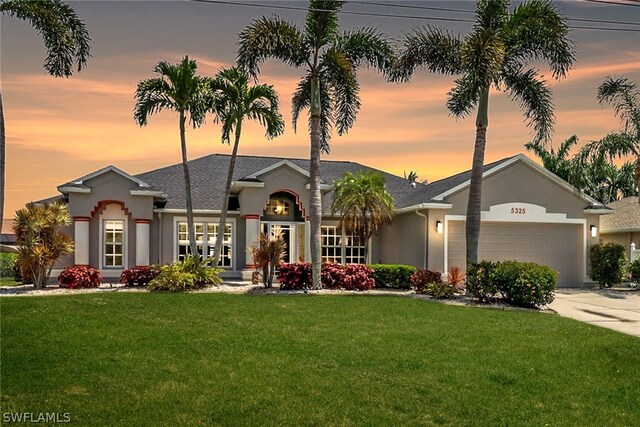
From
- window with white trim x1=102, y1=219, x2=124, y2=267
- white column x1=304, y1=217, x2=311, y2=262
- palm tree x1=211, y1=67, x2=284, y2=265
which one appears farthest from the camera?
white column x1=304, y1=217, x2=311, y2=262

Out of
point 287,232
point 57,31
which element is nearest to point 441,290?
point 287,232

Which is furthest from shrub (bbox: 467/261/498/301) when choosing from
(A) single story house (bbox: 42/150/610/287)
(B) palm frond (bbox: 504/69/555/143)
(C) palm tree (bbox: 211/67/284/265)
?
(C) palm tree (bbox: 211/67/284/265)

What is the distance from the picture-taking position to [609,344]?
10.0 meters

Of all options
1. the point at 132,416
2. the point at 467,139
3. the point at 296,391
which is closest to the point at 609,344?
the point at 296,391

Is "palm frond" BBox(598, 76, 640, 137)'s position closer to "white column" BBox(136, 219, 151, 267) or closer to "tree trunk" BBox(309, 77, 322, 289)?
"tree trunk" BBox(309, 77, 322, 289)

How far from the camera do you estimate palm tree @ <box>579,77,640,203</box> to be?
20.6 metres

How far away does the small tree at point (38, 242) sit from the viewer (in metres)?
17.3

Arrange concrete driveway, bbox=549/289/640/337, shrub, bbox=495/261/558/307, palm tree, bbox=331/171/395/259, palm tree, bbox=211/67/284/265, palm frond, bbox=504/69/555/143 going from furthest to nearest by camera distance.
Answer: palm tree, bbox=331/171/395/259 < palm tree, bbox=211/67/284/265 < palm frond, bbox=504/69/555/143 < shrub, bbox=495/261/558/307 < concrete driveway, bbox=549/289/640/337

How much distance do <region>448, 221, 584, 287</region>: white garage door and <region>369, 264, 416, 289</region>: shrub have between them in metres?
2.36

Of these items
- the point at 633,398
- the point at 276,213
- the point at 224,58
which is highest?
the point at 224,58

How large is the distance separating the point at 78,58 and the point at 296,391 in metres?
12.4

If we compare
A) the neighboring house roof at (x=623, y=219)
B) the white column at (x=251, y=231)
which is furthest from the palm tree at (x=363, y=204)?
the neighboring house roof at (x=623, y=219)

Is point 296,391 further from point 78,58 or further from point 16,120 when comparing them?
point 78,58

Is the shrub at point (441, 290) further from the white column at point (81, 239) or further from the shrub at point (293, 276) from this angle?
the white column at point (81, 239)
